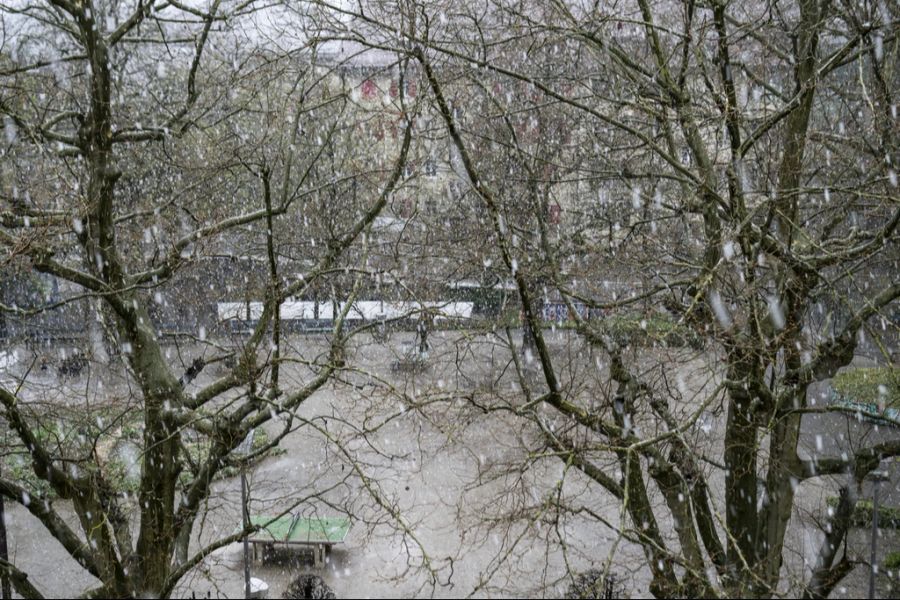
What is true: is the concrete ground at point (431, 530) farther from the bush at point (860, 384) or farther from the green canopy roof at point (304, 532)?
the bush at point (860, 384)

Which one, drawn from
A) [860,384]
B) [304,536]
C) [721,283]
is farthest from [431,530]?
[860,384]

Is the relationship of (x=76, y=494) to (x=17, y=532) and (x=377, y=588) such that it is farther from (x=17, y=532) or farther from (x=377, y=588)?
(x=17, y=532)

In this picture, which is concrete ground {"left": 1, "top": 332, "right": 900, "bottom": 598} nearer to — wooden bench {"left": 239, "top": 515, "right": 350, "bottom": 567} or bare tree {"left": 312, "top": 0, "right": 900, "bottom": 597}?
wooden bench {"left": 239, "top": 515, "right": 350, "bottom": 567}

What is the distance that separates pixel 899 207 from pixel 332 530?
9416 millimetres

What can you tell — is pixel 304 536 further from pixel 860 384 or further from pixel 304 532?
pixel 860 384

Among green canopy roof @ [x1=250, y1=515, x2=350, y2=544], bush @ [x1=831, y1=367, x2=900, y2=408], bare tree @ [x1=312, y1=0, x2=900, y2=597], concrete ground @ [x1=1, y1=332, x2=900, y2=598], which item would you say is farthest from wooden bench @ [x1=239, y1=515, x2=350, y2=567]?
bush @ [x1=831, y1=367, x2=900, y2=408]

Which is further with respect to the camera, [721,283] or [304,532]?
[304,532]

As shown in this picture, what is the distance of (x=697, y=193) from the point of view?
7230mm

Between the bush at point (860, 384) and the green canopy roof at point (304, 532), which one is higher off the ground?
the bush at point (860, 384)

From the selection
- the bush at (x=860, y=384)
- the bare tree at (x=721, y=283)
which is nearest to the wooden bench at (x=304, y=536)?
the bare tree at (x=721, y=283)

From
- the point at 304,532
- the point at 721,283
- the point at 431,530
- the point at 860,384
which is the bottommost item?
the point at 431,530

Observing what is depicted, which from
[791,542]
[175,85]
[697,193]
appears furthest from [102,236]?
[175,85]

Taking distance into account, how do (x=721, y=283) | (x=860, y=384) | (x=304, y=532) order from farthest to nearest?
(x=860, y=384) → (x=304, y=532) → (x=721, y=283)

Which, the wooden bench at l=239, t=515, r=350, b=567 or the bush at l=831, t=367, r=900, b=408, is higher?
the bush at l=831, t=367, r=900, b=408
